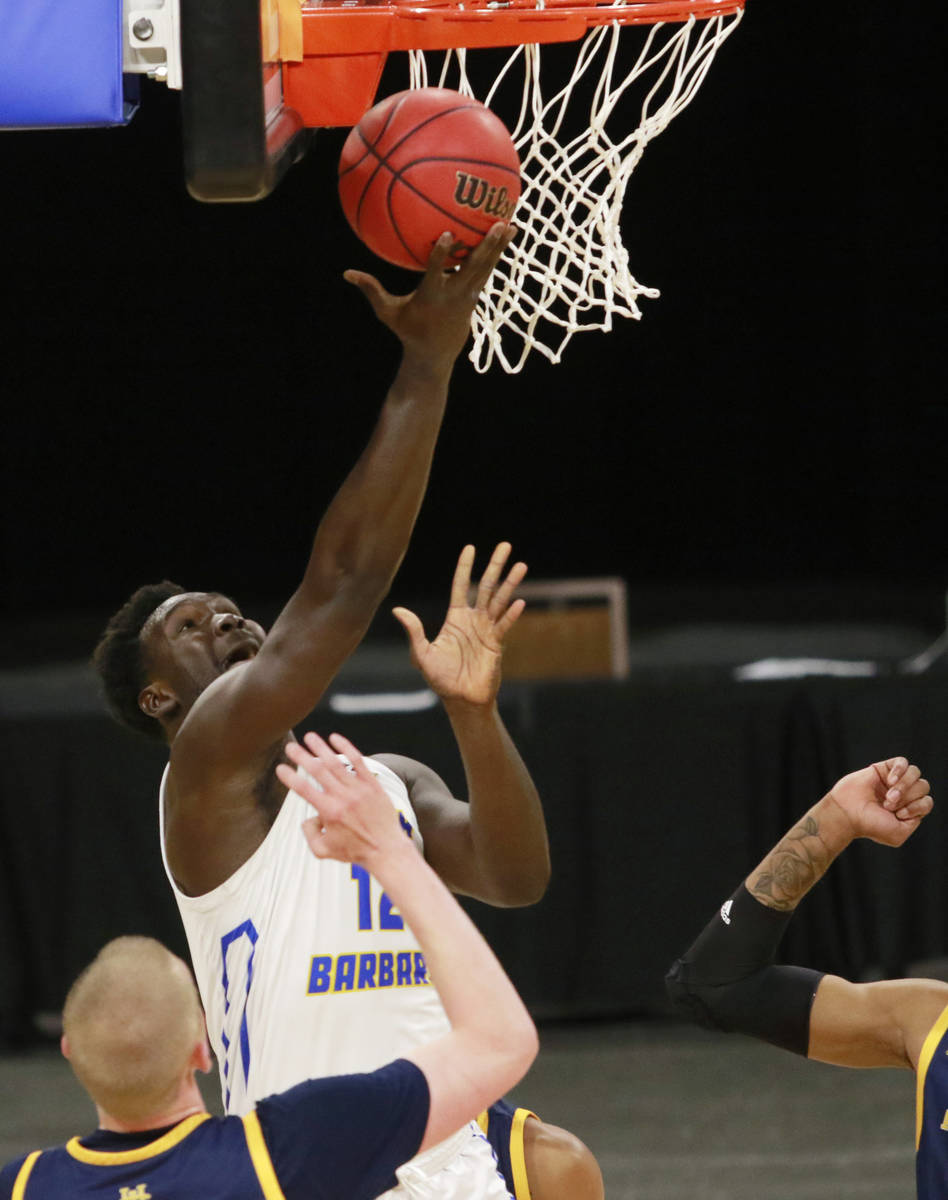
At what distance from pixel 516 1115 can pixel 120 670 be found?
1130 millimetres

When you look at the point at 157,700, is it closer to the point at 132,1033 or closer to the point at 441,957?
the point at 132,1033

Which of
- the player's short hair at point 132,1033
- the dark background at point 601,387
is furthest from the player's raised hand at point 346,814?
the dark background at point 601,387

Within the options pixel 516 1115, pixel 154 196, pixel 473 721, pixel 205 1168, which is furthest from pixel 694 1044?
pixel 154 196

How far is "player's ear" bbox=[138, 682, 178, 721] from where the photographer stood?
10.6ft

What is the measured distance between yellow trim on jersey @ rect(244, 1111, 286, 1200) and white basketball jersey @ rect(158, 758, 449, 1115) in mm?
682

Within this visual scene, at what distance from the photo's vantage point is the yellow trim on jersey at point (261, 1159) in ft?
6.71

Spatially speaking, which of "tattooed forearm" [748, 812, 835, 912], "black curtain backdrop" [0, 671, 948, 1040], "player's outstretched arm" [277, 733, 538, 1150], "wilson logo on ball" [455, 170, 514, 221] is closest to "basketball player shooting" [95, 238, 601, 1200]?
"wilson logo on ball" [455, 170, 514, 221]

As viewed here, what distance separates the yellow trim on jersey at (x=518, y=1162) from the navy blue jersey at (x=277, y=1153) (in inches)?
36.6

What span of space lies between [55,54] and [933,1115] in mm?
2159

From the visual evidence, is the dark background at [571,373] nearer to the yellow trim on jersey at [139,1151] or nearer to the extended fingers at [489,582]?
the extended fingers at [489,582]

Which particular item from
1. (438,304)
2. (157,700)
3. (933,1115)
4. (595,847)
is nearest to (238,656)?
(157,700)

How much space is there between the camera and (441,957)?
6.56 feet

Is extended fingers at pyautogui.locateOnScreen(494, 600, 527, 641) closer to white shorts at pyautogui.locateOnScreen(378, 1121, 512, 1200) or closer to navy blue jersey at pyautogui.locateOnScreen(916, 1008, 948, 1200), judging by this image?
white shorts at pyautogui.locateOnScreen(378, 1121, 512, 1200)

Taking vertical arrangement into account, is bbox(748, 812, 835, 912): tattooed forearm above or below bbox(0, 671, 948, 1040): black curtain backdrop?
above
